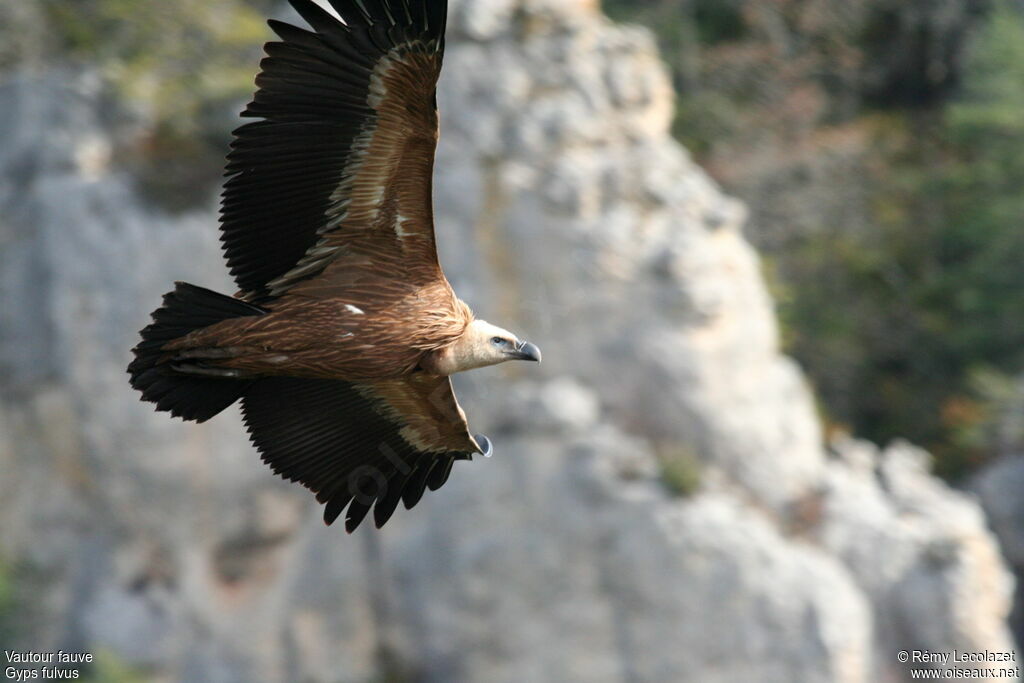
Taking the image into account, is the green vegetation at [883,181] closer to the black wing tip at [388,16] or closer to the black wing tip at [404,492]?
the black wing tip at [404,492]

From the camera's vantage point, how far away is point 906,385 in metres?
19.6

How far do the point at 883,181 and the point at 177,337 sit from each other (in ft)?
52.3

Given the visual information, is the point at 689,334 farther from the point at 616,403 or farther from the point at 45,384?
the point at 45,384

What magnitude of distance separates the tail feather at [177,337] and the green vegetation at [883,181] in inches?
505

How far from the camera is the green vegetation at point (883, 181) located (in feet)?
63.3

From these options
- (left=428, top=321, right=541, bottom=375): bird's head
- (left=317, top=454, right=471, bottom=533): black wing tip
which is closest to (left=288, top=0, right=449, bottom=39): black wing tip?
(left=428, top=321, right=541, bottom=375): bird's head

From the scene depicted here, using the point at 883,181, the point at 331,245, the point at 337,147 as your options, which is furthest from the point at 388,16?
the point at 883,181

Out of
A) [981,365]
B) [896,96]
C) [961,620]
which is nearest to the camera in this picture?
[961,620]

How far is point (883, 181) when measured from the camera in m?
20.9

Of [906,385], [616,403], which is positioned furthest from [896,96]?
[616,403]

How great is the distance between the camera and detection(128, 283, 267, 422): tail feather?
21.0 ft

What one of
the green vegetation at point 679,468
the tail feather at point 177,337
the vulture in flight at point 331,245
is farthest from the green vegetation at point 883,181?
the tail feather at point 177,337

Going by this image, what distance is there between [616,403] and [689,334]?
36.9 inches

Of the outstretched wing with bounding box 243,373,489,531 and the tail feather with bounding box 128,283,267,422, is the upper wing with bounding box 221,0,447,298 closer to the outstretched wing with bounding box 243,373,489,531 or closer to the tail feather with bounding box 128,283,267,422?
the tail feather with bounding box 128,283,267,422
